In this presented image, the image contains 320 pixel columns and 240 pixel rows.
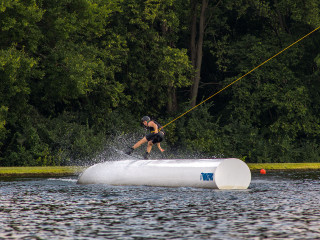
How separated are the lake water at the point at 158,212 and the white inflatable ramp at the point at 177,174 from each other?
1.43 ft

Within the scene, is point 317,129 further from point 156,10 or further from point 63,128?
point 63,128

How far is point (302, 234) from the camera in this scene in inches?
452

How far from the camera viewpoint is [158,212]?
14.6 metres

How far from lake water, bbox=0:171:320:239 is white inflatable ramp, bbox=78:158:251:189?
436 millimetres

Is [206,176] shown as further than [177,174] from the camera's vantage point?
No

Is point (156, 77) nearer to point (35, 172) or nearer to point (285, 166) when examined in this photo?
point (285, 166)

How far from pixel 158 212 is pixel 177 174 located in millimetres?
7407

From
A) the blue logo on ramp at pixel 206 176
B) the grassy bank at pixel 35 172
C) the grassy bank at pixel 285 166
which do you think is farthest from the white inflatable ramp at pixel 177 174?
the grassy bank at pixel 285 166

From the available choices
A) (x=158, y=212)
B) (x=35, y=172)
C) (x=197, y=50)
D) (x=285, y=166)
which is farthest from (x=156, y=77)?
(x=158, y=212)

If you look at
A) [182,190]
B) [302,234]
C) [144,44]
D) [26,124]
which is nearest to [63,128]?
[26,124]

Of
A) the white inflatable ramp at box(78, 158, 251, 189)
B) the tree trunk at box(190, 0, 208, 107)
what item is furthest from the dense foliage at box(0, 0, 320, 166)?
the white inflatable ramp at box(78, 158, 251, 189)

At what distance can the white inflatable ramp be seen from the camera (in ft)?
69.8

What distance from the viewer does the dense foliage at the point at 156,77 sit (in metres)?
35.4

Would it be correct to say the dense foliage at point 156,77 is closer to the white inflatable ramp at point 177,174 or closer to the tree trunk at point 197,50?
the tree trunk at point 197,50
